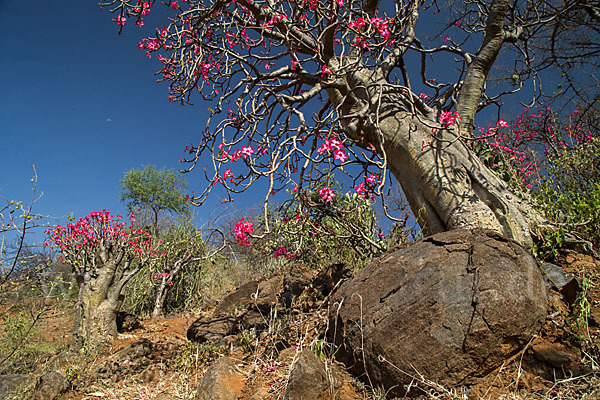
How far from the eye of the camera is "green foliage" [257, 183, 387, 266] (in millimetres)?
3914

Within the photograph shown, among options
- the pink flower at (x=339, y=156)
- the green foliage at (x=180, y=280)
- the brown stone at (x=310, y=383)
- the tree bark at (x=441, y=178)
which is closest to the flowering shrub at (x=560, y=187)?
the tree bark at (x=441, y=178)

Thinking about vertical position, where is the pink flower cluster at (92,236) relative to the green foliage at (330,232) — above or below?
above

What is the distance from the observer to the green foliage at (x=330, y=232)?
3.91 m

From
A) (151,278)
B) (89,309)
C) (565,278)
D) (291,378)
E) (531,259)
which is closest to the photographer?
(291,378)

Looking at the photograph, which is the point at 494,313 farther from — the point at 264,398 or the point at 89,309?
the point at 89,309

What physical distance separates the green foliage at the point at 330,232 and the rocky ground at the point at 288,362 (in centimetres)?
52

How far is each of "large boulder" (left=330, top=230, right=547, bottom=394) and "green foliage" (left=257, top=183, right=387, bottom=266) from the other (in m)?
1.38

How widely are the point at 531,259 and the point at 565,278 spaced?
50 cm

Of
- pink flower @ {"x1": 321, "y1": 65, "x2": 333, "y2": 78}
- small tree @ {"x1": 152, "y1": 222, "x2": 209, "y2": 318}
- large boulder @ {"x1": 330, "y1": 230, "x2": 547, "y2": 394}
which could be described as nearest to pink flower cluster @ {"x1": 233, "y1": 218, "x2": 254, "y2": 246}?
large boulder @ {"x1": 330, "y1": 230, "x2": 547, "y2": 394}

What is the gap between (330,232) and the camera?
175 inches

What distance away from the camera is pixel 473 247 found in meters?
2.14

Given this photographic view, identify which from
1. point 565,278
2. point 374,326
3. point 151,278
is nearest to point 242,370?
point 374,326

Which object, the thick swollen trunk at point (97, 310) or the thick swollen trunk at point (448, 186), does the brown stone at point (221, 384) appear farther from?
the thick swollen trunk at point (97, 310)

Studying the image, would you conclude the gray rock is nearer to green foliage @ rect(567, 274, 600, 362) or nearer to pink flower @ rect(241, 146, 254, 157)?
green foliage @ rect(567, 274, 600, 362)
